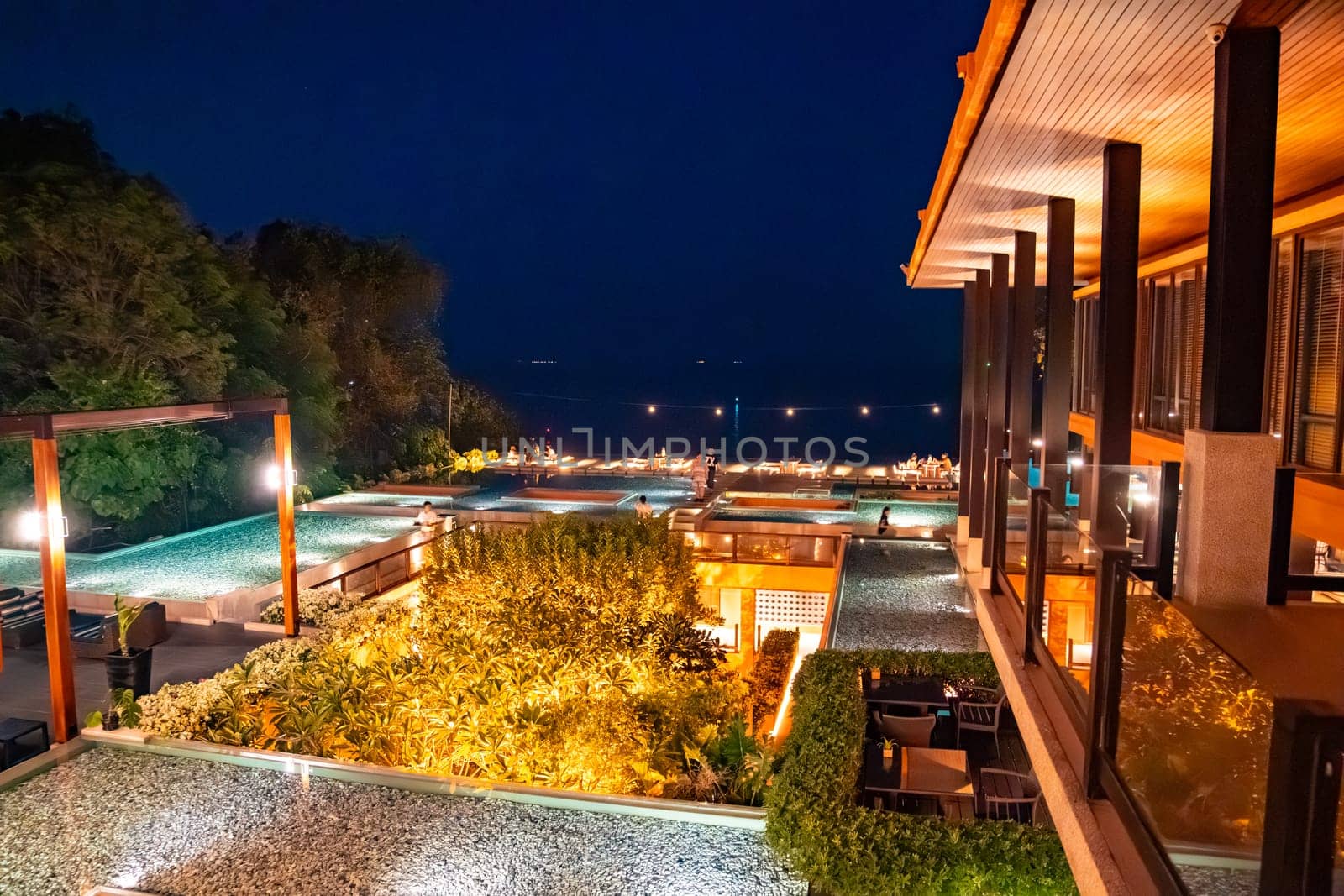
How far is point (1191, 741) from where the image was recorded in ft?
5.70

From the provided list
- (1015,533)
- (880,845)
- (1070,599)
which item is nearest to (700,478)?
(880,845)

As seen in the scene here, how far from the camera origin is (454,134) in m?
91.6

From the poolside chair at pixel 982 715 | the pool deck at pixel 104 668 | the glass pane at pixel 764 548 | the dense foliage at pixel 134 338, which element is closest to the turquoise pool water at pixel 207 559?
the pool deck at pixel 104 668

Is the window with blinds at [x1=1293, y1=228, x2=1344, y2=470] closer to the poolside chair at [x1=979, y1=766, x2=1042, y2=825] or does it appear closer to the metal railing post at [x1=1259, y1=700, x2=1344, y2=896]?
the poolside chair at [x1=979, y1=766, x2=1042, y2=825]

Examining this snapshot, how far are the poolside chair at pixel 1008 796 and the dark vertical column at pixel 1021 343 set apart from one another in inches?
122

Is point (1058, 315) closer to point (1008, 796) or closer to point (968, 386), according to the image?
point (1008, 796)

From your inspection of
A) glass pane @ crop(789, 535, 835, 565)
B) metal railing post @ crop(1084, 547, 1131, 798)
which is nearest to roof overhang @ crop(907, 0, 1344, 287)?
metal railing post @ crop(1084, 547, 1131, 798)

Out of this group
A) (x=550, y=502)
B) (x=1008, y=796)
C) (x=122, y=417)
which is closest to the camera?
(x=1008, y=796)

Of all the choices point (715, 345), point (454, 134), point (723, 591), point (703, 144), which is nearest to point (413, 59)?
point (454, 134)

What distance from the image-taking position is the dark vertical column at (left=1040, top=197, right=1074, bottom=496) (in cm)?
669

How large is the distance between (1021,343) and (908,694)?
3488 mm

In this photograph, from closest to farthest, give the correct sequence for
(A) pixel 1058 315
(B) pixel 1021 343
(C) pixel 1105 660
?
(C) pixel 1105 660 → (A) pixel 1058 315 → (B) pixel 1021 343

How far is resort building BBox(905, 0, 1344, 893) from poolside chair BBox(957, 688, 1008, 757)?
5.51ft

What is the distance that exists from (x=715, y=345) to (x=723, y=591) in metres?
109
